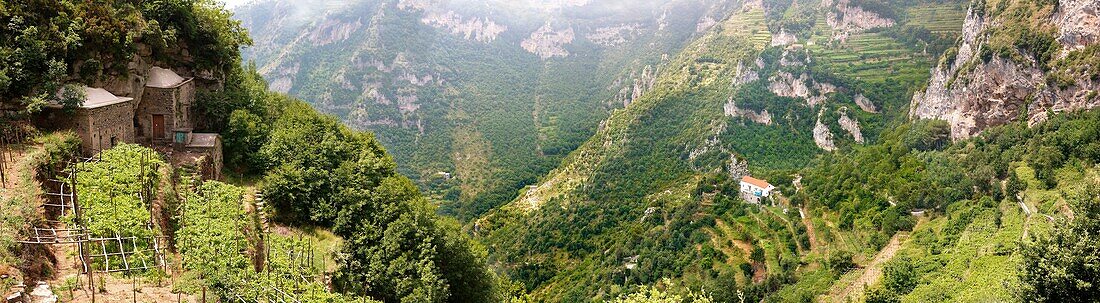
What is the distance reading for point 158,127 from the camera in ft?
90.5

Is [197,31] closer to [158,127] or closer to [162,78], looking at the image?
[162,78]

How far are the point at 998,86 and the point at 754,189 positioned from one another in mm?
26963

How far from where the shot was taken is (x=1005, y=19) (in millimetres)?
58938

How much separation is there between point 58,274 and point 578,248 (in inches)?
2561

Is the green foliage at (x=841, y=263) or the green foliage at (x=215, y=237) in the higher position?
the green foliage at (x=215, y=237)

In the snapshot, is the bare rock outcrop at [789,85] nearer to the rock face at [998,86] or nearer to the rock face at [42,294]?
the rock face at [998,86]

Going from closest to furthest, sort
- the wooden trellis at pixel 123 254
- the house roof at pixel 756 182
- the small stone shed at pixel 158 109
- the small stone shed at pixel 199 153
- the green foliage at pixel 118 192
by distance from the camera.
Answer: the wooden trellis at pixel 123 254, the green foliage at pixel 118 192, the small stone shed at pixel 199 153, the small stone shed at pixel 158 109, the house roof at pixel 756 182

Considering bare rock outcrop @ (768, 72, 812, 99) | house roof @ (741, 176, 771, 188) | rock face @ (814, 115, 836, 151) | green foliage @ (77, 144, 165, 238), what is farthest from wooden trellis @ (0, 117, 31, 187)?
bare rock outcrop @ (768, 72, 812, 99)

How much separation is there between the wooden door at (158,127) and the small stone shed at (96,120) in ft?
7.62

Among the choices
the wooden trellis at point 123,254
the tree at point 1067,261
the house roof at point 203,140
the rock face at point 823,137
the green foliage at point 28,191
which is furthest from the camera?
the rock face at point 823,137

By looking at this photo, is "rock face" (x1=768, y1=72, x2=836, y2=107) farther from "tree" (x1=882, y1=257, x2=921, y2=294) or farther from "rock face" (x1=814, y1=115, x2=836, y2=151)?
"tree" (x1=882, y1=257, x2=921, y2=294)

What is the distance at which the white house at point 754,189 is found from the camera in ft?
240

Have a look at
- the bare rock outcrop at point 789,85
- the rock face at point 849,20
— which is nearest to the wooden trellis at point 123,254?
the bare rock outcrop at point 789,85

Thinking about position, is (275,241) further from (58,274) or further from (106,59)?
(106,59)
